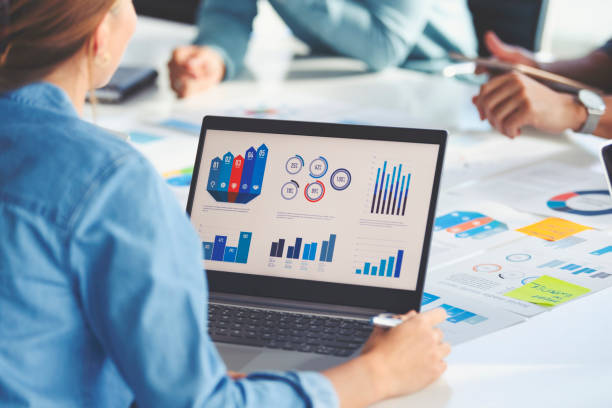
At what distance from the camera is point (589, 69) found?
1938mm

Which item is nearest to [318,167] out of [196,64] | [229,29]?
[196,64]

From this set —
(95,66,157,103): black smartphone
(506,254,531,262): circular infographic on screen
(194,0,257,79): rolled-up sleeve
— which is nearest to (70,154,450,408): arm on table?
(506,254,531,262): circular infographic on screen

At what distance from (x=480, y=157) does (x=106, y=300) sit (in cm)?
113

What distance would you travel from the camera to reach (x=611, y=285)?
1004mm

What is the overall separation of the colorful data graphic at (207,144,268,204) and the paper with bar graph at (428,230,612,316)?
299mm

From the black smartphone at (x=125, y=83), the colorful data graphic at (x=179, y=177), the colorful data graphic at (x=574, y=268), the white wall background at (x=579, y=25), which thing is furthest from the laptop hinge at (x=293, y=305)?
the white wall background at (x=579, y=25)

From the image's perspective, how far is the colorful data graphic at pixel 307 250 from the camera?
0.94m

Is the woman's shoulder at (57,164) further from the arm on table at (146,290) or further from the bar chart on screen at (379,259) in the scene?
the bar chart on screen at (379,259)

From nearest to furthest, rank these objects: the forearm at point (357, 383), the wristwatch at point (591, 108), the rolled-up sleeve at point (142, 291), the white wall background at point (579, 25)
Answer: the rolled-up sleeve at point (142, 291)
the forearm at point (357, 383)
the wristwatch at point (591, 108)
the white wall background at point (579, 25)

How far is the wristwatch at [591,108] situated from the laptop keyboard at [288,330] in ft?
3.02

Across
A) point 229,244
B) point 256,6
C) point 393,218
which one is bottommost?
point 229,244

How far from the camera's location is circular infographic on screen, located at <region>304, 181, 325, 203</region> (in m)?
0.97

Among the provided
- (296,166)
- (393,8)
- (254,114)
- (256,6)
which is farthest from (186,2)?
(296,166)

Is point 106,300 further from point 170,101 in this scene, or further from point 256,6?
point 256,6
